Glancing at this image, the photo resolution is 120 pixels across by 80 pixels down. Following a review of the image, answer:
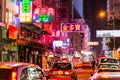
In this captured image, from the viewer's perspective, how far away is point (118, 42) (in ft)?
261

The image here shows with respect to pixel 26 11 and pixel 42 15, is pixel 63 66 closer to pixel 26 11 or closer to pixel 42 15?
pixel 26 11

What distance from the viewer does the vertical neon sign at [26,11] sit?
121 ft

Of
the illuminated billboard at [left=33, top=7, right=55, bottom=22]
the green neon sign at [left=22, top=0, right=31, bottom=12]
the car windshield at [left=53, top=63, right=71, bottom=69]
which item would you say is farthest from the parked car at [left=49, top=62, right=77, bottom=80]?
the illuminated billboard at [left=33, top=7, right=55, bottom=22]

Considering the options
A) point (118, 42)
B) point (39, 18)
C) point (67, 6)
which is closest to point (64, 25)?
point (39, 18)

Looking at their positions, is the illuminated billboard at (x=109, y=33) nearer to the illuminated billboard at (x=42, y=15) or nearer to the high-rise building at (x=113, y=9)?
the illuminated billboard at (x=42, y=15)

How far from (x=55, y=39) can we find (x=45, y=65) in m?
12.4

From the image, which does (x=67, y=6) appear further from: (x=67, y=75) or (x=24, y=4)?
(x=67, y=75)

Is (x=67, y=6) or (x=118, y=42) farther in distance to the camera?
(x=67, y=6)

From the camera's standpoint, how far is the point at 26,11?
37000 millimetres

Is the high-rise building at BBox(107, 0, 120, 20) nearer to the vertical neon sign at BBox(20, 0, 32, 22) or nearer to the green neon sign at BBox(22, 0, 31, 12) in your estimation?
the vertical neon sign at BBox(20, 0, 32, 22)

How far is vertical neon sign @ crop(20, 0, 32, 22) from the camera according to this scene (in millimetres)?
36906

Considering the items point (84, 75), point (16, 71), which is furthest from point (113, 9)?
point (16, 71)

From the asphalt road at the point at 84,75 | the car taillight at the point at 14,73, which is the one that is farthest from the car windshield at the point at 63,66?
the car taillight at the point at 14,73

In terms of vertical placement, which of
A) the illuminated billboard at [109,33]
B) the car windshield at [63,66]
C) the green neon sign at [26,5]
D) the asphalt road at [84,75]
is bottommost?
the asphalt road at [84,75]
